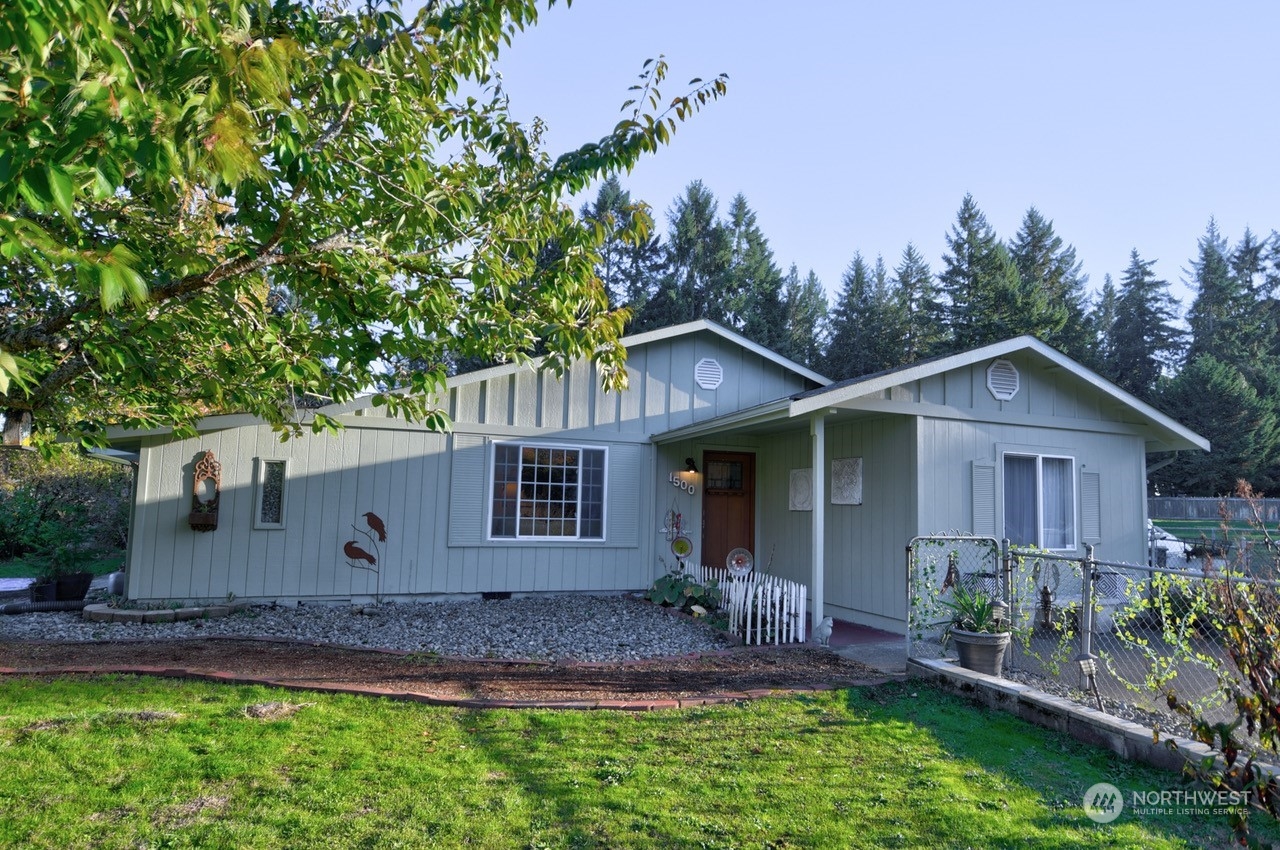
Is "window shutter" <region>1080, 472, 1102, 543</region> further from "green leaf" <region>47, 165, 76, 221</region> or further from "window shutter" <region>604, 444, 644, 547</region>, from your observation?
"green leaf" <region>47, 165, 76, 221</region>

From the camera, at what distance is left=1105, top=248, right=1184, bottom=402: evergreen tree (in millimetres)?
38438

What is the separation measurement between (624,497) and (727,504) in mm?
1636

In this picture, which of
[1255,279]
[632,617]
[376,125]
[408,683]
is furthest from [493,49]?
[1255,279]

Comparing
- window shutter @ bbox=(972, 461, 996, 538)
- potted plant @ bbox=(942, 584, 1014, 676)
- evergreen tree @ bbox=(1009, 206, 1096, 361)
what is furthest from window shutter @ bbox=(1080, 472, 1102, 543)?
evergreen tree @ bbox=(1009, 206, 1096, 361)

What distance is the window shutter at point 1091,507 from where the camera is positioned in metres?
A: 9.03

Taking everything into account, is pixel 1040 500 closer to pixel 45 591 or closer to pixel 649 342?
pixel 649 342

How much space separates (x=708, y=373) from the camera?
1086 centimetres

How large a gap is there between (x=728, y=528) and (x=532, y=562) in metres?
2.96

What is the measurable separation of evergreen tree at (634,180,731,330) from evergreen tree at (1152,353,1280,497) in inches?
756

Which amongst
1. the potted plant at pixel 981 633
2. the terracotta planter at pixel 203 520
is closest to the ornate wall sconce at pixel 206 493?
the terracotta planter at pixel 203 520

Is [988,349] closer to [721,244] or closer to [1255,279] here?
[721,244]

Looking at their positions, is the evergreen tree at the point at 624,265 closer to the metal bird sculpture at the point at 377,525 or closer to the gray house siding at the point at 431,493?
the gray house siding at the point at 431,493

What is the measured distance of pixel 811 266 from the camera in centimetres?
3647

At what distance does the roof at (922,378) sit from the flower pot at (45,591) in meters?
7.72
